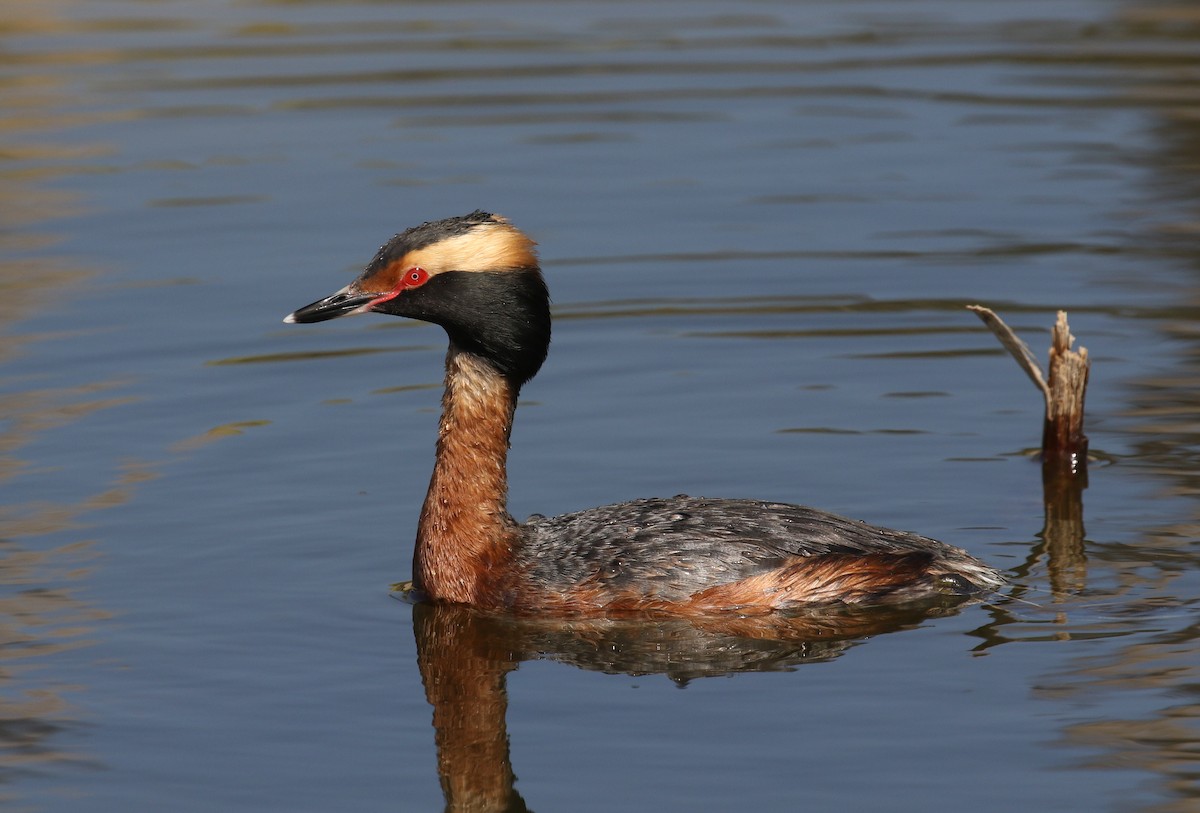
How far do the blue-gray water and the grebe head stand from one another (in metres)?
1.26

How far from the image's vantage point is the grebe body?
8164 mm

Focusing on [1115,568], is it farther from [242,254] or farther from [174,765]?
[242,254]

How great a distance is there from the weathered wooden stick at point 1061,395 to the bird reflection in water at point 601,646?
7.07 feet

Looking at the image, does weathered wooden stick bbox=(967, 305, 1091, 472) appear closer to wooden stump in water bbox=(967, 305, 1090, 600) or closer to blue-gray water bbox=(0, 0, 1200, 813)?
wooden stump in water bbox=(967, 305, 1090, 600)

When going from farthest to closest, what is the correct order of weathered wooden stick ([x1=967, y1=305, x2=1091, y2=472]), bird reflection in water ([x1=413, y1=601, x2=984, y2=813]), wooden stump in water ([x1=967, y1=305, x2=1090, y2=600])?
weathered wooden stick ([x1=967, y1=305, x2=1091, y2=472]), wooden stump in water ([x1=967, y1=305, x2=1090, y2=600]), bird reflection in water ([x1=413, y1=601, x2=984, y2=813])

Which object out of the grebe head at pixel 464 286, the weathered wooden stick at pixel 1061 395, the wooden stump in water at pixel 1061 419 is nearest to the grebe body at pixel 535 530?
the grebe head at pixel 464 286

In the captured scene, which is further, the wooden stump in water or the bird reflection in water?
the wooden stump in water

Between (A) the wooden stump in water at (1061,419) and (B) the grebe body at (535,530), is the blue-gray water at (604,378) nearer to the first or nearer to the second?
(A) the wooden stump in water at (1061,419)

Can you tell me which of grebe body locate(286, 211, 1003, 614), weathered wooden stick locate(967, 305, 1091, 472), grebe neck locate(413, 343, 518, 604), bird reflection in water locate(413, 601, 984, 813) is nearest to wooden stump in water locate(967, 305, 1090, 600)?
weathered wooden stick locate(967, 305, 1091, 472)

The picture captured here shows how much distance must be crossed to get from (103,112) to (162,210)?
3669 millimetres

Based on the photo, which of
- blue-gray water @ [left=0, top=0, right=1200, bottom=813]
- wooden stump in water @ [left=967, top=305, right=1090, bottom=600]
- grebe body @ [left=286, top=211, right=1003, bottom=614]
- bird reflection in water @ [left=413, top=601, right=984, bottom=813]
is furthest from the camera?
wooden stump in water @ [left=967, top=305, right=1090, bottom=600]

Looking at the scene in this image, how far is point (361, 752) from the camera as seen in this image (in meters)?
6.99

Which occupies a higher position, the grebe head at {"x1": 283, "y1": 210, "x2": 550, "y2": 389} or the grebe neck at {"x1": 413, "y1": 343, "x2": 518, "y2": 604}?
the grebe head at {"x1": 283, "y1": 210, "x2": 550, "y2": 389}

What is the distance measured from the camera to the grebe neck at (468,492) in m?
8.51
